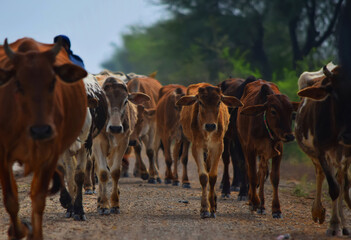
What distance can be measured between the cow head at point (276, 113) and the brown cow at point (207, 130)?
1.46 ft

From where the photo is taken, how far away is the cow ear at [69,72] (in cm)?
592

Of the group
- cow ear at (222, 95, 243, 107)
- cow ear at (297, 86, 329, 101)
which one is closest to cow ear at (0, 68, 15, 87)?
cow ear at (297, 86, 329, 101)

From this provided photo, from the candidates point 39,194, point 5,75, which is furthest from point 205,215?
point 5,75

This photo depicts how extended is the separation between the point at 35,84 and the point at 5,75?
33cm

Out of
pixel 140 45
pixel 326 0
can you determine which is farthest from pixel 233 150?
pixel 140 45

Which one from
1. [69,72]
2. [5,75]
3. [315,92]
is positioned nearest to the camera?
[5,75]

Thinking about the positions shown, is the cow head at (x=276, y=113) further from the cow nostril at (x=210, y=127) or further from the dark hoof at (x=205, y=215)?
the dark hoof at (x=205, y=215)

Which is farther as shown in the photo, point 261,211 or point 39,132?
point 261,211

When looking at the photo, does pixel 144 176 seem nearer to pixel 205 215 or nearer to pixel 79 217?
pixel 205 215

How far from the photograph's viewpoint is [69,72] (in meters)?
5.99

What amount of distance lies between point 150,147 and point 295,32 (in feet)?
42.7

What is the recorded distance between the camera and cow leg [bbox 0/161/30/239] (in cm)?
586

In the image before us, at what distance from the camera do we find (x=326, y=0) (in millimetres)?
23891

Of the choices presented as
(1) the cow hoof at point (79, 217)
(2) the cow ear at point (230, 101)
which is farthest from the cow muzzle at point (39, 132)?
(2) the cow ear at point (230, 101)
